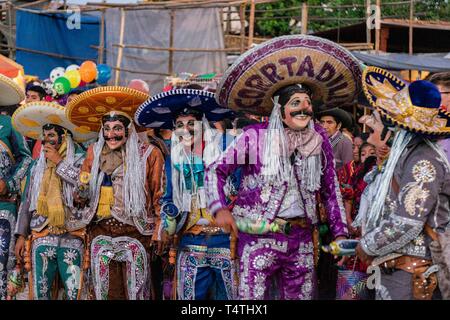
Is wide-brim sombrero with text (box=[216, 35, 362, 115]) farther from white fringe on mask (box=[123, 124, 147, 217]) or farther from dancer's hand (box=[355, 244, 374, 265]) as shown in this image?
dancer's hand (box=[355, 244, 374, 265])

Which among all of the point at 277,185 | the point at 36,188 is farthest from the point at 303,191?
the point at 36,188

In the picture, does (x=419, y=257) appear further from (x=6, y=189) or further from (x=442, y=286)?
(x=6, y=189)

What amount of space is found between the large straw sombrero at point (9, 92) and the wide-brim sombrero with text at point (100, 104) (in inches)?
38.6

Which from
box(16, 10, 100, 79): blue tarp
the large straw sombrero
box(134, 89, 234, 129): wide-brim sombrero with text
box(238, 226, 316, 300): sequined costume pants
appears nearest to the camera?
box(238, 226, 316, 300): sequined costume pants

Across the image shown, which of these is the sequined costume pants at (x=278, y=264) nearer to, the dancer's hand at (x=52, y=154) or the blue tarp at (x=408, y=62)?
the dancer's hand at (x=52, y=154)

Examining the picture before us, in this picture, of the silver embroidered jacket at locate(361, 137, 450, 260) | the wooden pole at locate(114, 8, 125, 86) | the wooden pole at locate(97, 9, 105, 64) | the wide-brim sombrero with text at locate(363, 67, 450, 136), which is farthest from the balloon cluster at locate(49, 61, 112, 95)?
the silver embroidered jacket at locate(361, 137, 450, 260)

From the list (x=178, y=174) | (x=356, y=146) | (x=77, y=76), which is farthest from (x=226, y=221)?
(x=77, y=76)

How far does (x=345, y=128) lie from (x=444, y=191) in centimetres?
372

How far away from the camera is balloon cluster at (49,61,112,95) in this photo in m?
12.0

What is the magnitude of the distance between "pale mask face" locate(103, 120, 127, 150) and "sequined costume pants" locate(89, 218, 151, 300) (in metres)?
0.62

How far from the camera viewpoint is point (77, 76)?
1328cm

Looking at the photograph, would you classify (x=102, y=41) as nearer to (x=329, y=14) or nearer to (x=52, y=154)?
(x=329, y=14)

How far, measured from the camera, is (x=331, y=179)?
5797mm

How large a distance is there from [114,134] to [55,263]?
1.31 m
